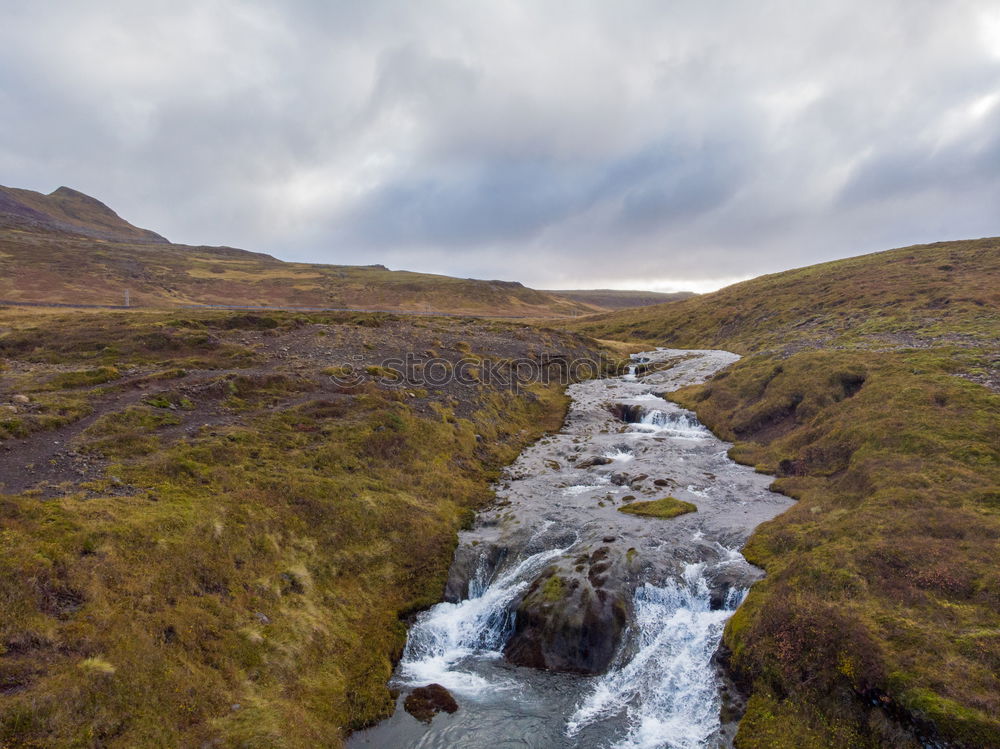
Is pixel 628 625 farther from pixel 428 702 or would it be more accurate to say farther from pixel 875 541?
pixel 875 541

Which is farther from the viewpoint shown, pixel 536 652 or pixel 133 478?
pixel 133 478

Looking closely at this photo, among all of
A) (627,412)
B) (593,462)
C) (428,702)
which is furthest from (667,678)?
(627,412)

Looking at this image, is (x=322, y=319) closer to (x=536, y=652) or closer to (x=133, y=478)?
(x=133, y=478)

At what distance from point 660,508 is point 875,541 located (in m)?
11.3

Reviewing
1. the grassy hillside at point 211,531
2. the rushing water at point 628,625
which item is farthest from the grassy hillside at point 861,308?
the grassy hillside at point 211,531

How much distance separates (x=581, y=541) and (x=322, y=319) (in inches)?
2132

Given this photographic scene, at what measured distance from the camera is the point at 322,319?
68.9 m

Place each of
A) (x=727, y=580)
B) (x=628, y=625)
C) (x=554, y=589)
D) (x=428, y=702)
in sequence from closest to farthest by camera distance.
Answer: (x=428, y=702)
(x=628, y=625)
(x=554, y=589)
(x=727, y=580)

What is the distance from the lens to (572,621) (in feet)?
68.6

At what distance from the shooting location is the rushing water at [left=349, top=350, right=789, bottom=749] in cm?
1717

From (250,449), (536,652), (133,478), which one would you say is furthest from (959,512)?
(133,478)

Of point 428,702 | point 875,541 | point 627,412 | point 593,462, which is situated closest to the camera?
point 428,702

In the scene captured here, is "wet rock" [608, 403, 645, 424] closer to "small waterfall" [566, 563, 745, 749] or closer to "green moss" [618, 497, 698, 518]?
"green moss" [618, 497, 698, 518]

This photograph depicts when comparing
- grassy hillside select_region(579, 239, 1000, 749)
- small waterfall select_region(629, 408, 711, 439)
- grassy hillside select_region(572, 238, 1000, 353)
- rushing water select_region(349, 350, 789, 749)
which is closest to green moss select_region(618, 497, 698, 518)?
rushing water select_region(349, 350, 789, 749)
